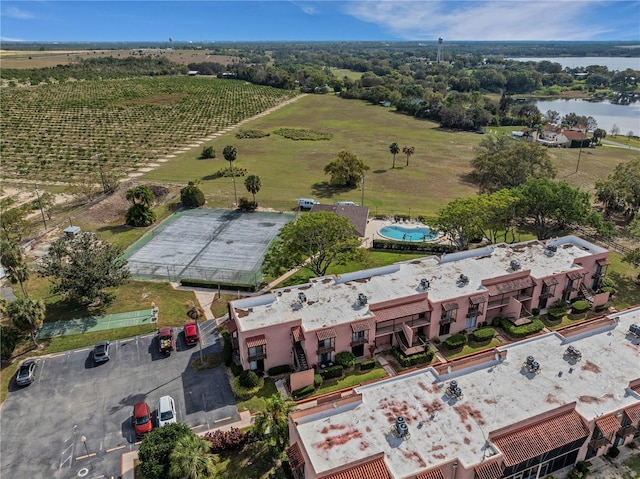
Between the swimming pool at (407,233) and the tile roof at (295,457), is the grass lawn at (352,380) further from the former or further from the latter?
the swimming pool at (407,233)

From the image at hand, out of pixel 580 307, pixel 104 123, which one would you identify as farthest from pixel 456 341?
pixel 104 123

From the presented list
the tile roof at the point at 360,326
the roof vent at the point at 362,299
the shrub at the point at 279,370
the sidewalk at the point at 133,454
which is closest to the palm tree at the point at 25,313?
the sidewalk at the point at 133,454

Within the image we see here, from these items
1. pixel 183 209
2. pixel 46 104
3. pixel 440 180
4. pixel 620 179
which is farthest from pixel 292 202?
pixel 46 104

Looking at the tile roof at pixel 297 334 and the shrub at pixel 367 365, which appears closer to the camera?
the tile roof at pixel 297 334

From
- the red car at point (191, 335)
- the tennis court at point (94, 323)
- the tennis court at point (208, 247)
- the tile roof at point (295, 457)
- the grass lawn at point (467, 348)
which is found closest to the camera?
the tile roof at point (295, 457)

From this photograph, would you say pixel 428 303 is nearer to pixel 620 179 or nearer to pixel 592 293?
pixel 592 293

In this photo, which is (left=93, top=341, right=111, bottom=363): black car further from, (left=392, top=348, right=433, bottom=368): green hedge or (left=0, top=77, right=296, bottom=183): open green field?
(left=0, top=77, right=296, bottom=183): open green field

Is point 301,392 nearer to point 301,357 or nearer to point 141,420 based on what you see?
point 301,357
